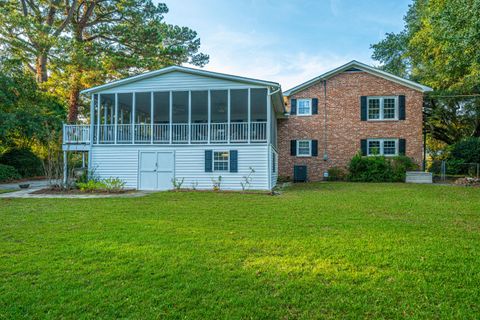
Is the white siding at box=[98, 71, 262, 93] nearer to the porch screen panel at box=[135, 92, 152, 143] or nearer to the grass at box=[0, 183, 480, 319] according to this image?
the porch screen panel at box=[135, 92, 152, 143]

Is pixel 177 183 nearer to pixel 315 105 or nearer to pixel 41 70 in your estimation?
pixel 315 105

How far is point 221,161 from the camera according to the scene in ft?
41.5

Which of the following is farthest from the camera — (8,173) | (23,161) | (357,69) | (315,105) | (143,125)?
(23,161)

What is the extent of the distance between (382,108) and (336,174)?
4.83 metres

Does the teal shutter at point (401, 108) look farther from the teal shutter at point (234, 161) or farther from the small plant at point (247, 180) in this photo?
the teal shutter at point (234, 161)

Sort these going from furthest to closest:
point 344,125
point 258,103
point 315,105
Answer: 1. point 315,105
2. point 344,125
3. point 258,103

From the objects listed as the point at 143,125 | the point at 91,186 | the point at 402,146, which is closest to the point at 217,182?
the point at 143,125

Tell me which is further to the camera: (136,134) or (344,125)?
(344,125)

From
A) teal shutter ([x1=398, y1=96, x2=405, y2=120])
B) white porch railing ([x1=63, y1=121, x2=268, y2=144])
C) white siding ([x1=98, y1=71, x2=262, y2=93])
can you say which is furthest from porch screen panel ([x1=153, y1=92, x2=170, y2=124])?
teal shutter ([x1=398, y1=96, x2=405, y2=120])

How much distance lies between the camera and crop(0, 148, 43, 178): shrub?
18.2 m

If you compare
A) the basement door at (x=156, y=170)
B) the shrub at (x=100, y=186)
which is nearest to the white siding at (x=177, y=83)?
the basement door at (x=156, y=170)

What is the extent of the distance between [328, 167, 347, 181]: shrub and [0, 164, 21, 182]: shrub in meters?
18.7

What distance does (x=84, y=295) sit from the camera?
274 cm

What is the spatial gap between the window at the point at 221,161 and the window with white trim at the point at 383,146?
9712mm
